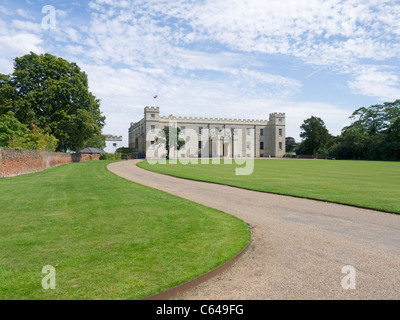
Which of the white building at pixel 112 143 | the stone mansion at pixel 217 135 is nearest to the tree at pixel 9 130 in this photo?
the stone mansion at pixel 217 135

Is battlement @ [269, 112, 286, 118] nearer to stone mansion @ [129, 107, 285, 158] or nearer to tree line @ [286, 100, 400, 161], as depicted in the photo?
stone mansion @ [129, 107, 285, 158]

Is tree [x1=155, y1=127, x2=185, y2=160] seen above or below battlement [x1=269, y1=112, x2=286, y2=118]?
below

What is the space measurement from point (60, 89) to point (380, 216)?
38.3 metres

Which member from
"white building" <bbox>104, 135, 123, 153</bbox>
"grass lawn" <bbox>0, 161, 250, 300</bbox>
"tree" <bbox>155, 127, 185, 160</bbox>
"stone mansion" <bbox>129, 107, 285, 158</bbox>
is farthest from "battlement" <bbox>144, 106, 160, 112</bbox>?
"grass lawn" <bbox>0, 161, 250, 300</bbox>

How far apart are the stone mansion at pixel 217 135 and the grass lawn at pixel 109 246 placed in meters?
70.8

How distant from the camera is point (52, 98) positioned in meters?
37.7

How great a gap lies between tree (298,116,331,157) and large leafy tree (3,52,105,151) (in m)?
68.3

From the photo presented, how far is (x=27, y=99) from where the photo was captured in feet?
116

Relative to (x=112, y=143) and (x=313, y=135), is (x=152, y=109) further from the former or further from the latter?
(x=313, y=135)

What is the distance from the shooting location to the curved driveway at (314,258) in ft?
12.9

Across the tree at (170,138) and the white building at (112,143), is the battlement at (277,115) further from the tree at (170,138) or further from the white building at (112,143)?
the white building at (112,143)

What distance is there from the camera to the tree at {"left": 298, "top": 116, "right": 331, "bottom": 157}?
87500 mm

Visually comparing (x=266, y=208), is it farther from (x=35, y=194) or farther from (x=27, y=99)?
(x=27, y=99)

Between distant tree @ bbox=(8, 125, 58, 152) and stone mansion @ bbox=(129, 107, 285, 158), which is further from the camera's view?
stone mansion @ bbox=(129, 107, 285, 158)
